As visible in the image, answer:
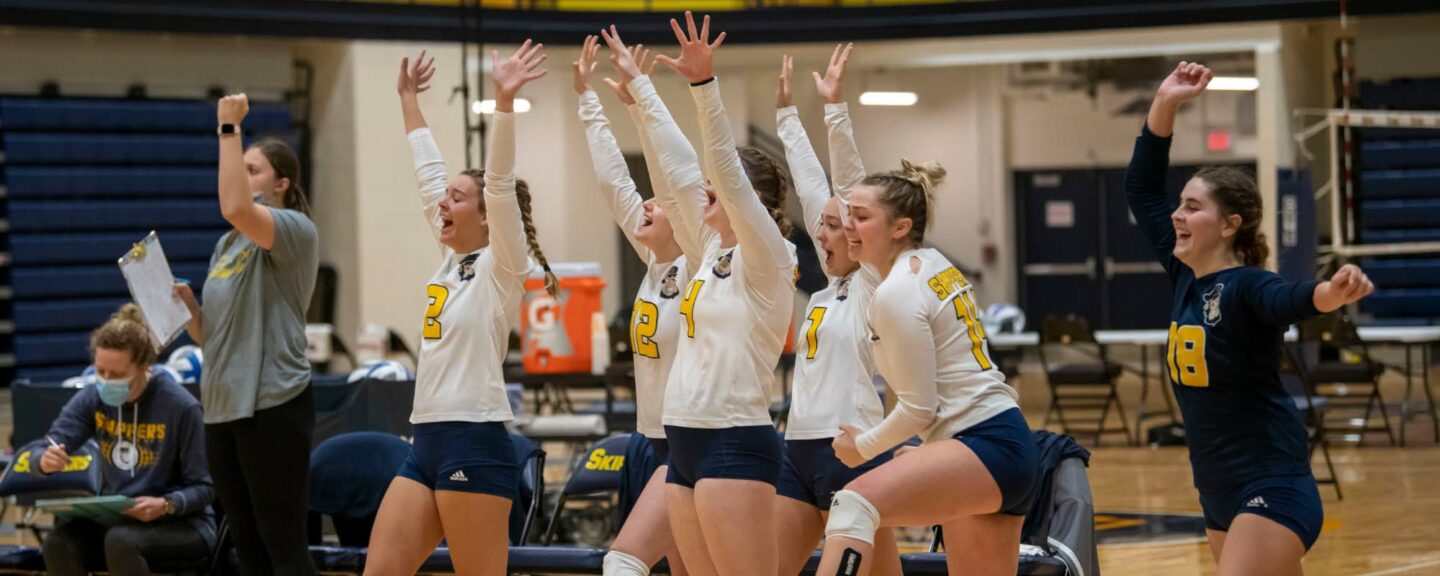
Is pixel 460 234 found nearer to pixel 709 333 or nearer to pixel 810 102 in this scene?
pixel 709 333

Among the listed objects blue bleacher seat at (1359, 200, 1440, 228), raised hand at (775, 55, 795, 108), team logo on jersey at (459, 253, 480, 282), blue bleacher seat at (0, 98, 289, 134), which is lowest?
team logo on jersey at (459, 253, 480, 282)

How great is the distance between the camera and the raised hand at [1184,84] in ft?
13.2

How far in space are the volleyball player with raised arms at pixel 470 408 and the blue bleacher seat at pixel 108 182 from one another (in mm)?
11022

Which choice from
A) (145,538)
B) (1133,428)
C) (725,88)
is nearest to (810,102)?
(725,88)

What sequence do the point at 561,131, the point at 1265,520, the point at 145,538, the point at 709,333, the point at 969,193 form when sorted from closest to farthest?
the point at 1265,520
the point at 709,333
the point at 145,538
the point at 561,131
the point at 969,193

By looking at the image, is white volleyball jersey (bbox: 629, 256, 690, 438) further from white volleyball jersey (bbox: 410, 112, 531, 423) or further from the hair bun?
the hair bun

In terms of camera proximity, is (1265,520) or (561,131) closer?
(1265,520)

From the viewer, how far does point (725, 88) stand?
17281mm

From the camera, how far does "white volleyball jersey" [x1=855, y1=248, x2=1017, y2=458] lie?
3.71m

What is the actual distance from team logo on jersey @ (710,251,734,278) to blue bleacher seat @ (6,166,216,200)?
11759 mm

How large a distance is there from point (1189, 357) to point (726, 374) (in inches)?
45.3

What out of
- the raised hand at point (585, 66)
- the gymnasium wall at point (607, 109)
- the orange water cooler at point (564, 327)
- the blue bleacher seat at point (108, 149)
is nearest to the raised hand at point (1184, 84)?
the raised hand at point (585, 66)

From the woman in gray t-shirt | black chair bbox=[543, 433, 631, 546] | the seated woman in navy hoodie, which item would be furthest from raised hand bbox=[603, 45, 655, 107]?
the seated woman in navy hoodie

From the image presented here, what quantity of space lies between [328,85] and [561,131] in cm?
276
